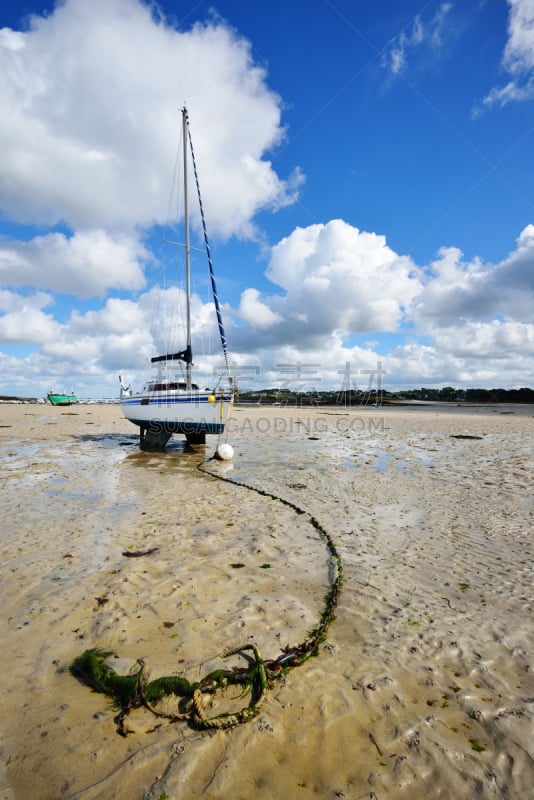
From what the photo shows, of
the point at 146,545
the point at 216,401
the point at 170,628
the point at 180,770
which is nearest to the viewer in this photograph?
the point at 180,770

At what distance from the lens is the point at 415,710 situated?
3281mm

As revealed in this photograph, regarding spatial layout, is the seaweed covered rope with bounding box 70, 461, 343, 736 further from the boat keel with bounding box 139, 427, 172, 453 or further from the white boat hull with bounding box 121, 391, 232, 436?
the boat keel with bounding box 139, 427, 172, 453

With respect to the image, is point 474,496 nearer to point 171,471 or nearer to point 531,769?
point 531,769

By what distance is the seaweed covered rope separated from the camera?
313 centimetres

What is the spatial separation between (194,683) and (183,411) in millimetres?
15075

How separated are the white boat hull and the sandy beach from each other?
7.20 metres

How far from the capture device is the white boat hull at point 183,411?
17359 mm

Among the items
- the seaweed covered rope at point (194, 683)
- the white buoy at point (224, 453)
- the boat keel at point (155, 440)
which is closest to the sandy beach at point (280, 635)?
the seaweed covered rope at point (194, 683)

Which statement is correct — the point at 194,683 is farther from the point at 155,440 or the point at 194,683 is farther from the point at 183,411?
the point at 155,440

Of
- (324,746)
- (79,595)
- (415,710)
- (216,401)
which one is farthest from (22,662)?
(216,401)

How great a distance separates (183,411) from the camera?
1803 cm

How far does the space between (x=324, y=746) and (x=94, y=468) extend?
42.3ft

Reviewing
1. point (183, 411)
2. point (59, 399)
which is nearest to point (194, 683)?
point (183, 411)

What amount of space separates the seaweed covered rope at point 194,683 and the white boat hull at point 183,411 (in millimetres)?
→ 13593
